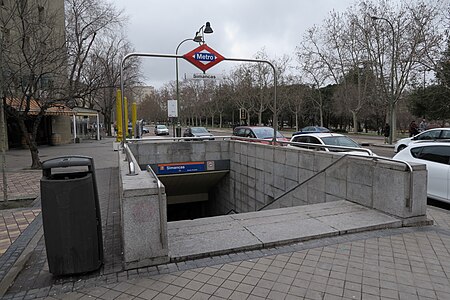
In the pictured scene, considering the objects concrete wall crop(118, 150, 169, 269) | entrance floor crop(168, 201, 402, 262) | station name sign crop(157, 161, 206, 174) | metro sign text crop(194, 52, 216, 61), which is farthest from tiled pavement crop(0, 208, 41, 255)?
station name sign crop(157, 161, 206, 174)

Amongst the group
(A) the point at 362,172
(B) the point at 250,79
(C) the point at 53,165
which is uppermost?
(B) the point at 250,79

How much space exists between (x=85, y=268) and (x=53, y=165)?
120 centimetres

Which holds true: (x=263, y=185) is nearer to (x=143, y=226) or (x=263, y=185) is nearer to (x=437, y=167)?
(x=437, y=167)

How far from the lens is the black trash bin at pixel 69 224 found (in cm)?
359

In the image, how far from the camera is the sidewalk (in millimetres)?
3260

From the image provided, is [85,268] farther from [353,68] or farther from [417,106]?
[353,68]

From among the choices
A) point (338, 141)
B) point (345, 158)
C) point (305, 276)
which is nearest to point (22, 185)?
point (345, 158)

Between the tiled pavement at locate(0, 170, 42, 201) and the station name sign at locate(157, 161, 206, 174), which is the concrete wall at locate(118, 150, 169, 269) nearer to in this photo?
the tiled pavement at locate(0, 170, 42, 201)

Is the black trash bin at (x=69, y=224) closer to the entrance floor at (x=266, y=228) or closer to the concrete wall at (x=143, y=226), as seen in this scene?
the concrete wall at (x=143, y=226)

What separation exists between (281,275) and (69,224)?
7.81 ft

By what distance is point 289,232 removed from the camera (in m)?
4.69

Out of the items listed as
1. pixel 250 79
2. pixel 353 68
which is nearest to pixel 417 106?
pixel 353 68

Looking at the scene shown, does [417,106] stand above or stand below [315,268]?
above

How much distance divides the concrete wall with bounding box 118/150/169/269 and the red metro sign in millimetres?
4939
